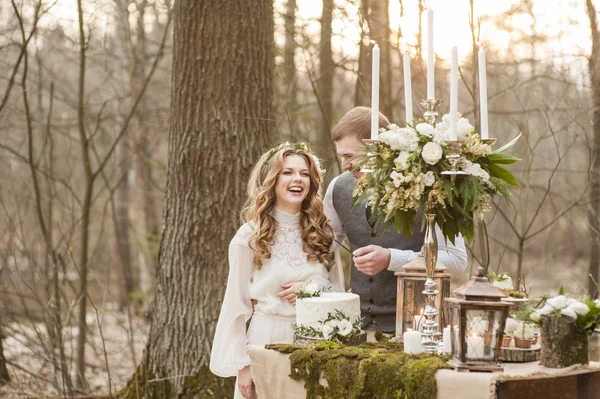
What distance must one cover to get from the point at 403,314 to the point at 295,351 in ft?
1.64

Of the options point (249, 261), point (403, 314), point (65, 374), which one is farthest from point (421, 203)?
point (65, 374)

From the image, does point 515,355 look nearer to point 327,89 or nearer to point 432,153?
point 432,153

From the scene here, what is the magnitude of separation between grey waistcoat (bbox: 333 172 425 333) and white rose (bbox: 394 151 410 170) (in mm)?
808

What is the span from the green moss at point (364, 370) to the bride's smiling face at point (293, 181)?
2.59ft

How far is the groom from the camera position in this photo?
3570 mm

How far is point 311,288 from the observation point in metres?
3.35

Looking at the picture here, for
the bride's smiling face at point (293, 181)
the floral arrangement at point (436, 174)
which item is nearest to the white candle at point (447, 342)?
the floral arrangement at point (436, 174)

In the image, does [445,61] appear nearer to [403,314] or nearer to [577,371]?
[403,314]

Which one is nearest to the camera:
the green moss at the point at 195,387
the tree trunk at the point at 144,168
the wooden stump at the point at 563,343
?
the wooden stump at the point at 563,343

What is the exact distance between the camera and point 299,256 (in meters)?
3.74

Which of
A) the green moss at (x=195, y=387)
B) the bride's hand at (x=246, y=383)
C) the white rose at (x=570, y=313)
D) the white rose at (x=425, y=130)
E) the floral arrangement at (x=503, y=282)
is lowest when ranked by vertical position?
the green moss at (x=195, y=387)

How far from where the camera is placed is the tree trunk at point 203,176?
5195 mm

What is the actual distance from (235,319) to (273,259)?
1.13ft

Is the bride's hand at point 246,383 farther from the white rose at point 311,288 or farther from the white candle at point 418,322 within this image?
the white candle at point 418,322
